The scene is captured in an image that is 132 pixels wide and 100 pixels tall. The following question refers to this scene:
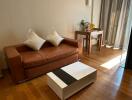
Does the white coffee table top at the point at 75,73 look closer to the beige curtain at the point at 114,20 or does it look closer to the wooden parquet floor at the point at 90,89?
the wooden parquet floor at the point at 90,89

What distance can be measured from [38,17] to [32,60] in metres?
1.32

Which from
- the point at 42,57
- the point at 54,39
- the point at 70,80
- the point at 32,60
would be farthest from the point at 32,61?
the point at 54,39

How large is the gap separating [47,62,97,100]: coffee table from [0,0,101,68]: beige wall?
1.51 m

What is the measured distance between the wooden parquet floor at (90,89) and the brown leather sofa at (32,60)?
0.58 ft

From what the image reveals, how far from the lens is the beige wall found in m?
2.58

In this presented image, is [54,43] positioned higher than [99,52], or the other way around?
[54,43]

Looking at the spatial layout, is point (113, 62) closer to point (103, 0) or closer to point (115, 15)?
point (115, 15)

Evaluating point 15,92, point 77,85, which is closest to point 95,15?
point 77,85

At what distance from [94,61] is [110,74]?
72 centimetres

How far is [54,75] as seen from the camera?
6.43 ft

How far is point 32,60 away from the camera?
223 cm

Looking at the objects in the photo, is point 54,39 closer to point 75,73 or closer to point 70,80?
point 75,73

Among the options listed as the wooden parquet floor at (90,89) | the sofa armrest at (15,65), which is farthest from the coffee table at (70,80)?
the sofa armrest at (15,65)

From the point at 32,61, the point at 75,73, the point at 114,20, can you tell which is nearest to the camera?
the point at 75,73
